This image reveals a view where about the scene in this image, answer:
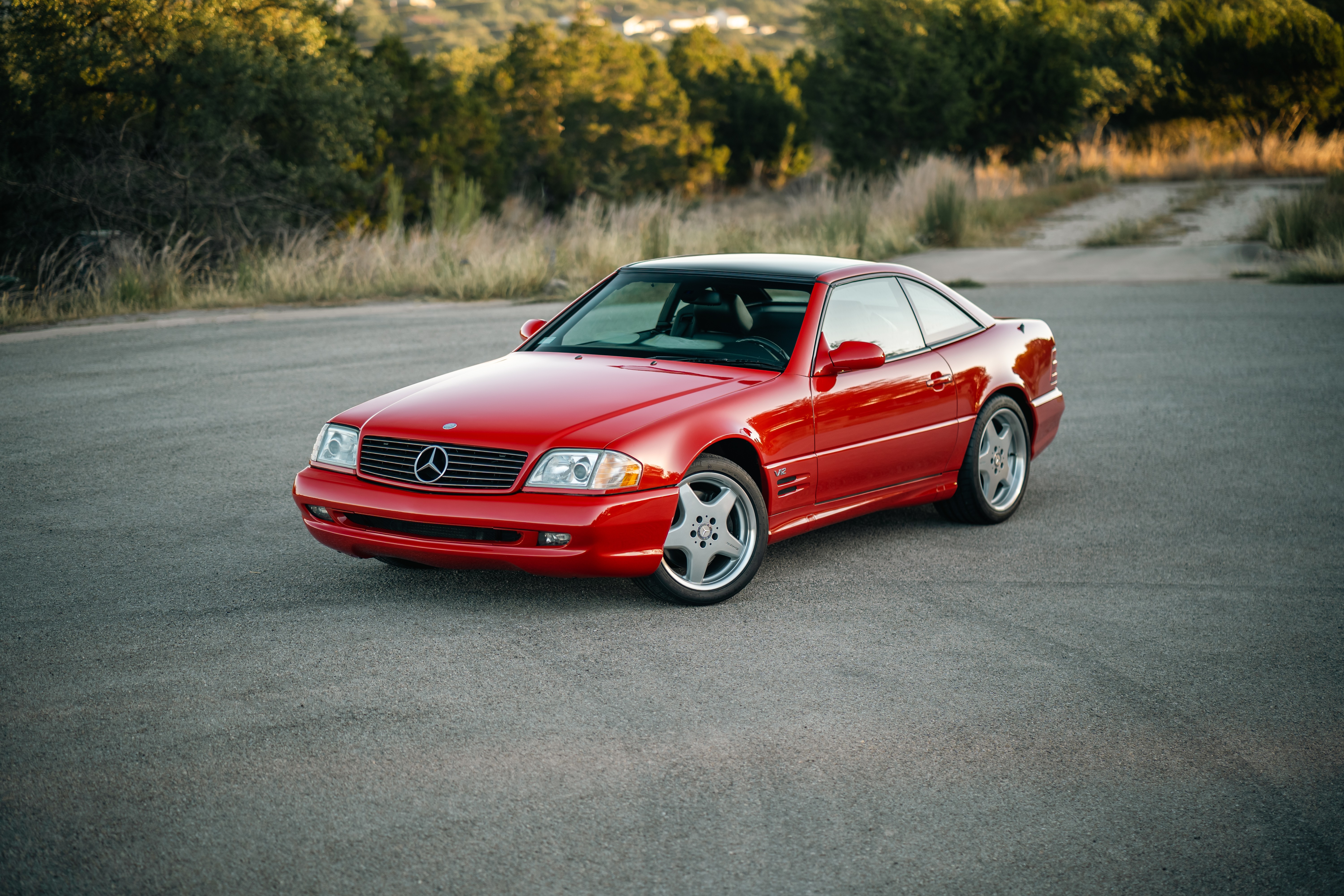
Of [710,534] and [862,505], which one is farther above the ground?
[710,534]

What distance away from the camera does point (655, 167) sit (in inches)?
1791

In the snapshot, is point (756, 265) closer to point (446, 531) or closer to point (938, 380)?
point (938, 380)

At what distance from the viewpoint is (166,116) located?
21.3 metres

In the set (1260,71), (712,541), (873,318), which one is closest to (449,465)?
(712,541)

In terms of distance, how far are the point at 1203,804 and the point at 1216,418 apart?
6.61 meters

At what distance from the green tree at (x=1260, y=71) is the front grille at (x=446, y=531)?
34.8 metres

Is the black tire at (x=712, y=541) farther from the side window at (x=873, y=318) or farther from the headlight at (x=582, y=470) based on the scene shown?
the side window at (x=873, y=318)

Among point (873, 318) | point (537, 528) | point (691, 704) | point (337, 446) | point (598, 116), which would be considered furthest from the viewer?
point (598, 116)

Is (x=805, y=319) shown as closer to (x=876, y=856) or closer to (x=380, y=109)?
(x=876, y=856)

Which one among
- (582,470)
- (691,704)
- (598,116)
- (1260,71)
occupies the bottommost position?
(691,704)

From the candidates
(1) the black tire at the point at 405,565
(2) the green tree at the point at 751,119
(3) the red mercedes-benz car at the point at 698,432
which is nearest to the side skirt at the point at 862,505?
(3) the red mercedes-benz car at the point at 698,432

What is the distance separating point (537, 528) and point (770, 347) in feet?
5.49

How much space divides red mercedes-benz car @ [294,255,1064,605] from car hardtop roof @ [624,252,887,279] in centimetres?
2

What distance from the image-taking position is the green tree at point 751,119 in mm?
48375
